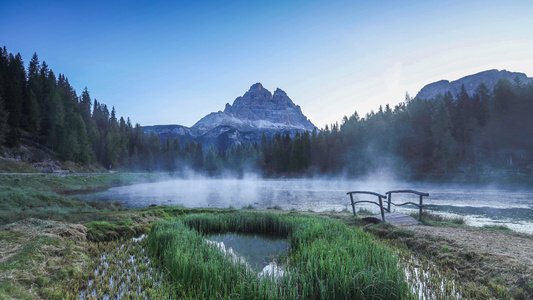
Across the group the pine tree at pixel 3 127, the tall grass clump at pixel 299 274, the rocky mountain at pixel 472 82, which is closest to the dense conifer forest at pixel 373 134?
the pine tree at pixel 3 127

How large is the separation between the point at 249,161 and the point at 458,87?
561 ft

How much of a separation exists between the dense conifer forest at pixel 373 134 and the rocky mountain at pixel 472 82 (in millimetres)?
87287

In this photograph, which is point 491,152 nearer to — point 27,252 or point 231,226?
point 231,226

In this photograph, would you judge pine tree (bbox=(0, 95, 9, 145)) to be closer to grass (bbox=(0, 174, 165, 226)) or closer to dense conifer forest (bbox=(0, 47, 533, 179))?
dense conifer forest (bbox=(0, 47, 533, 179))

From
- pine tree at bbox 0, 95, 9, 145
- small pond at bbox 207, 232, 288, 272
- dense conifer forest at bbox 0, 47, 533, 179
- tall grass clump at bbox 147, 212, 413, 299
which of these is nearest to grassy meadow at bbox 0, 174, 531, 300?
tall grass clump at bbox 147, 212, 413, 299

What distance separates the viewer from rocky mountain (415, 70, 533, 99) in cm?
14762

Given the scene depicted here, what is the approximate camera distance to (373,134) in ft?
242

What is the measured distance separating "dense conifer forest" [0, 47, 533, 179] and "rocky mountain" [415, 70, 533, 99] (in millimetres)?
87287

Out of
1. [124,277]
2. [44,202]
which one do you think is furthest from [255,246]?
[44,202]

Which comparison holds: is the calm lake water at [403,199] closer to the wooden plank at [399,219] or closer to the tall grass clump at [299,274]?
the wooden plank at [399,219]

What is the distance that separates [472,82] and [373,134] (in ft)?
510

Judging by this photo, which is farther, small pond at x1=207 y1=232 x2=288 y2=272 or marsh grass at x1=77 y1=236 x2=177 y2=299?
small pond at x1=207 y1=232 x2=288 y2=272

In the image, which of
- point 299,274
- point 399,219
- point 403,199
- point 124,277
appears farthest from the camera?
point 403,199

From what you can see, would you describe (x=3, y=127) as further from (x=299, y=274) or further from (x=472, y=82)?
(x=472, y=82)
